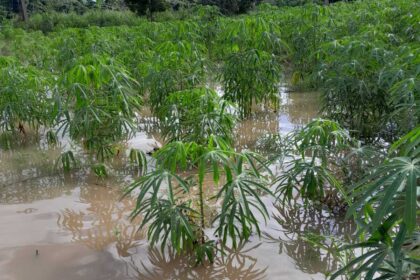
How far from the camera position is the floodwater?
289 cm

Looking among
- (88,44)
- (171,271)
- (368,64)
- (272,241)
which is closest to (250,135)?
(368,64)

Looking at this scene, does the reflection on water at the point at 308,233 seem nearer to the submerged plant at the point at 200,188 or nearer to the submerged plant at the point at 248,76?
the submerged plant at the point at 200,188

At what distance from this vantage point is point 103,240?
3.30 meters

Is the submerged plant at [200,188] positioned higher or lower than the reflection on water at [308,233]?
higher

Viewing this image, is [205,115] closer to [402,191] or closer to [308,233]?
[308,233]

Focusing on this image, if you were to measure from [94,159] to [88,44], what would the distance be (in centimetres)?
340

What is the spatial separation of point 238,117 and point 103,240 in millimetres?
2336

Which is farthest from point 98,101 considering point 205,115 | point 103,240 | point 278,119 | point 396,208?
point 396,208

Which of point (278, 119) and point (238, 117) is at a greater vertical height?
point (238, 117)

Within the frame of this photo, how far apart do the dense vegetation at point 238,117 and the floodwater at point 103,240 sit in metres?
0.15

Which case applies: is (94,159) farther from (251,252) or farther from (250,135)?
(251,252)

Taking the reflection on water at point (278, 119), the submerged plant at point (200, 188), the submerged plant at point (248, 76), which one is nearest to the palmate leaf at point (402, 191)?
the submerged plant at point (200, 188)

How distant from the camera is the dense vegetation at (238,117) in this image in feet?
7.86

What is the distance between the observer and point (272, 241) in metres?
3.19
